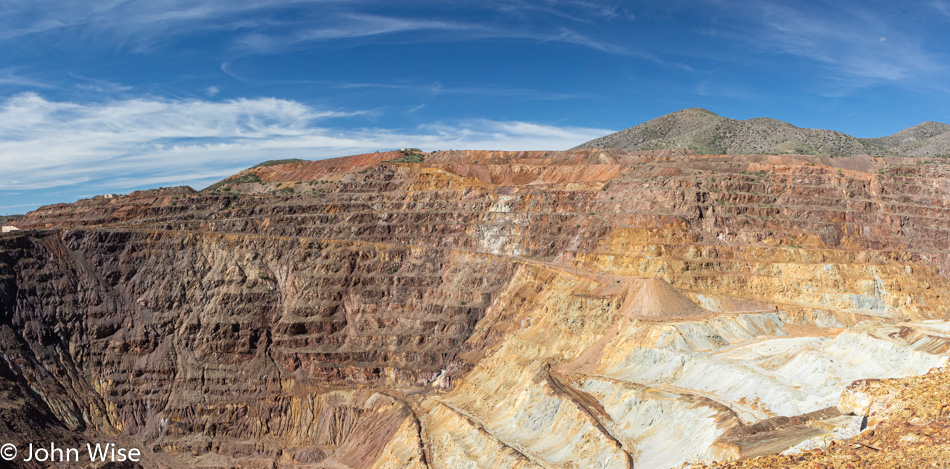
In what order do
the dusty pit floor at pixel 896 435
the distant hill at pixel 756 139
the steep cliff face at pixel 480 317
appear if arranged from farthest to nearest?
the distant hill at pixel 756 139
the steep cliff face at pixel 480 317
the dusty pit floor at pixel 896 435

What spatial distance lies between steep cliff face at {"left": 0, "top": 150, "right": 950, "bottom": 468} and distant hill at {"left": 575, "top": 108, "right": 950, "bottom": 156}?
50324 mm

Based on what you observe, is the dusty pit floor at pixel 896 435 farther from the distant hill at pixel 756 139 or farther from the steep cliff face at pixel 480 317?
the distant hill at pixel 756 139

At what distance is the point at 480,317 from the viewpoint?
235 feet

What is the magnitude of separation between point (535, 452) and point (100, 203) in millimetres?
86306

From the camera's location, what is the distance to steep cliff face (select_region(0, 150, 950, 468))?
1887 inches

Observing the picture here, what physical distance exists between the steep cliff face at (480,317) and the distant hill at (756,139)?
5032 cm

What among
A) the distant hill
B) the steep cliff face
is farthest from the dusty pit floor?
the distant hill

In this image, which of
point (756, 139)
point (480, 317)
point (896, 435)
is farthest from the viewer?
point (756, 139)

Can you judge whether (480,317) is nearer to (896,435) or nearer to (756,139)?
(896,435)

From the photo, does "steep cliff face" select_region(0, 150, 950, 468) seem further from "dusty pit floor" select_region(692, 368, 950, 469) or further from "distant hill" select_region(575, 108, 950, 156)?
"distant hill" select_region(575, 108, 950, 156)

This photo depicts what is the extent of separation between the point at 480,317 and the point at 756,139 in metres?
102

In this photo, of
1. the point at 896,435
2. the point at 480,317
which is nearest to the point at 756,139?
the point at 480,317

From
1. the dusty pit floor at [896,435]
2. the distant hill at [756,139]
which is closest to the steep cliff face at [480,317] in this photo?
the dusty pit floor at [896,435]

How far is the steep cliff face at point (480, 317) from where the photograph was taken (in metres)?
47.9
